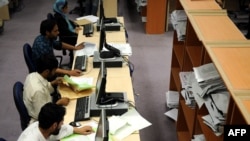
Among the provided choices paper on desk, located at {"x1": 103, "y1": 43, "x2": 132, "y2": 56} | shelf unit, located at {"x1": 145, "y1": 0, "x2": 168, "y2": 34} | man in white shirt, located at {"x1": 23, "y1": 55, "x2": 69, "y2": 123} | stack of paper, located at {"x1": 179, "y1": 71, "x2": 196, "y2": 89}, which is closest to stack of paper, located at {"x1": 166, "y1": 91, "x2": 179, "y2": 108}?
paper on desk, located at {"x1": 103, "y1": 43, "x2": 132, "y2": 56}

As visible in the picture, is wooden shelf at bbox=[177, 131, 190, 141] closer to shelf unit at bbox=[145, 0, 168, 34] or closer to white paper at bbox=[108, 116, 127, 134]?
white paper at bbox=[108, 116, 127, 134]

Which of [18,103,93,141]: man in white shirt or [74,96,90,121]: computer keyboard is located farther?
[74,96,90,121]: computer keyboard

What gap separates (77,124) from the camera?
2904mm

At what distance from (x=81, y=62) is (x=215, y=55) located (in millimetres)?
1825

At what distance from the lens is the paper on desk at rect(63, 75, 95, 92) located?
3371 millimetres

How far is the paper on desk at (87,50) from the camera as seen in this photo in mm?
4207

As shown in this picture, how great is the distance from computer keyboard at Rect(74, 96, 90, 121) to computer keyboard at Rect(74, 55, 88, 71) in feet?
2.07

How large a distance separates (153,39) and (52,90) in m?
3.31

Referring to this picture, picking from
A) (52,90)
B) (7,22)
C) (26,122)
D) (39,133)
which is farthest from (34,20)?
(39,133)

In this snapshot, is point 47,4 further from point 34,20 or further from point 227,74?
point 227,74

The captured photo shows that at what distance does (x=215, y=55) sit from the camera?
244 cm

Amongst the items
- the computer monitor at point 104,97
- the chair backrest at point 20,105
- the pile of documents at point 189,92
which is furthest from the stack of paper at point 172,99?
the chair backrest at point 20,105

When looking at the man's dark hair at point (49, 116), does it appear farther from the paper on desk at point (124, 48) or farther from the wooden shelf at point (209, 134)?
the paper on desk at point (124, 48)

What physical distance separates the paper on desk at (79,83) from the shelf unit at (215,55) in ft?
3.09
